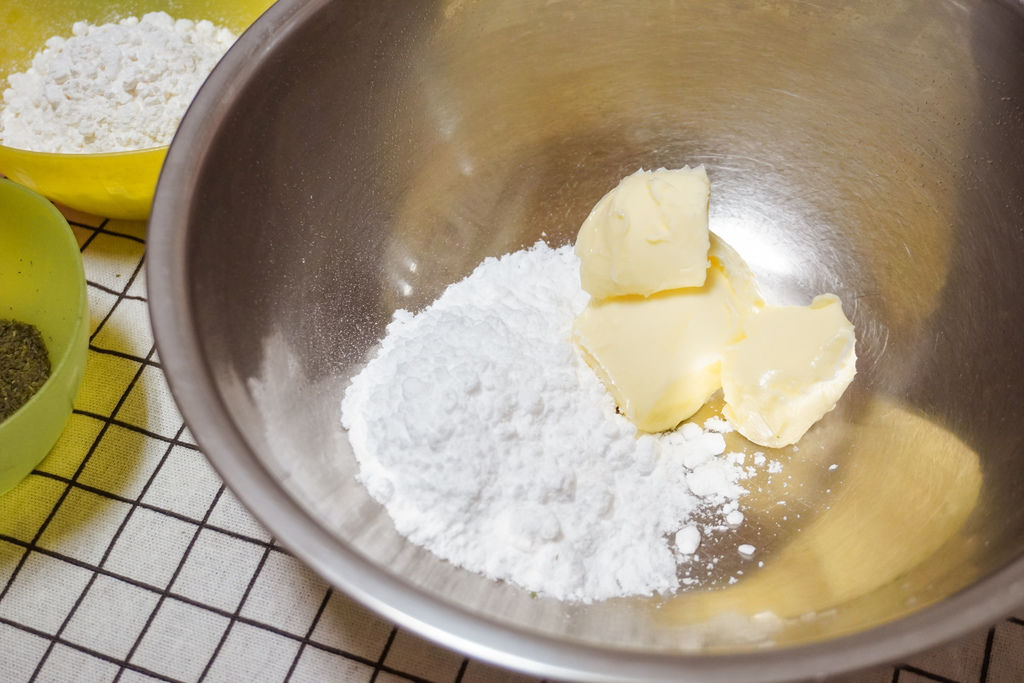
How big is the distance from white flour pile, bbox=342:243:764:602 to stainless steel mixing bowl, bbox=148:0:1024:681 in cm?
3

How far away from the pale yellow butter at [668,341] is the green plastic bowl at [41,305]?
27.1 inches

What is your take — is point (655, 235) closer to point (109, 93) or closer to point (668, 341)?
point (668, 341)

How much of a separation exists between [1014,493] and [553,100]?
Result: 786 mm

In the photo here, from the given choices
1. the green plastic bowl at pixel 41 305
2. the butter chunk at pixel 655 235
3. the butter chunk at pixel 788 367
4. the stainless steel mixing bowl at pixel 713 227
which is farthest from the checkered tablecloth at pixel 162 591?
the butter chunk at pixel 655 235

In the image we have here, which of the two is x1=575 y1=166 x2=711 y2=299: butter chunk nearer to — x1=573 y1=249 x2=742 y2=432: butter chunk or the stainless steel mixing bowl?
x1=573 y1=249 x2=742 y2=432: butter chunk

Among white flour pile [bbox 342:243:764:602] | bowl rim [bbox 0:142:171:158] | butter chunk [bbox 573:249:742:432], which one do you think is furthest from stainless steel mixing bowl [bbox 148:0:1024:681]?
bowl rim [bbox 0:142:171:158]

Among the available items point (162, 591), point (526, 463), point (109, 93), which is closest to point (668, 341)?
point (526, 463)

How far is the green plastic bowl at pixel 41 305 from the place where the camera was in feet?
3.56

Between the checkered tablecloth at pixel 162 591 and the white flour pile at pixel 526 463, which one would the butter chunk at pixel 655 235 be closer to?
the white flour pile at pixel 526 463

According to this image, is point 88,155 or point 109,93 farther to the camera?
point 109,93

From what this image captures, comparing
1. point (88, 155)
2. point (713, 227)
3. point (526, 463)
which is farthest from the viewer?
point (713, 227)

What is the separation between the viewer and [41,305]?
1250 mm

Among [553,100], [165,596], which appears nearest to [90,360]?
[165,596]

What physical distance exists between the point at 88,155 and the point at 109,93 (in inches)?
7.2
